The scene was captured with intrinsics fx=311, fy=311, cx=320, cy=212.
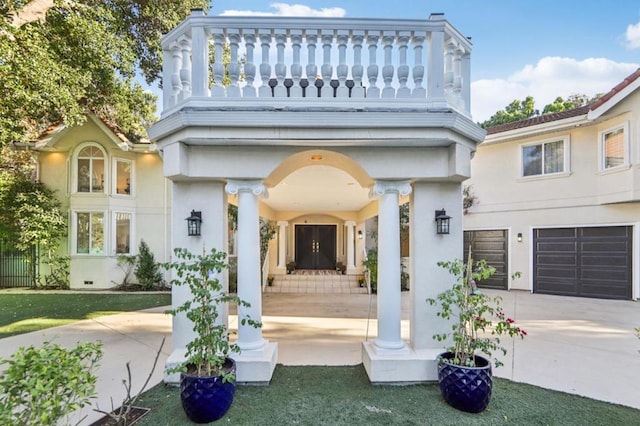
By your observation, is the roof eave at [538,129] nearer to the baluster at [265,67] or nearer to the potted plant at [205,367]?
the baluster at [265,67]

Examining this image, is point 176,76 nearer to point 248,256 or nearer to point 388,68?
point 248,256

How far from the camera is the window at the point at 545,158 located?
10.8 meters

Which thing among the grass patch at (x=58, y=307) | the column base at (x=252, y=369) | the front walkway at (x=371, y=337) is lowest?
the grass patch at (x=58, y=307)

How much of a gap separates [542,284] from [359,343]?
891 cm

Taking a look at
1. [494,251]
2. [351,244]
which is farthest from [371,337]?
[494,251]

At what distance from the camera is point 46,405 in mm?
2045

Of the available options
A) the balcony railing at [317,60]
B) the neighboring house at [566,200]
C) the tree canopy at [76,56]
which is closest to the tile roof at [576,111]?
the neighboring house at [566,200]

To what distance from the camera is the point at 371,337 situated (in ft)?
19.8

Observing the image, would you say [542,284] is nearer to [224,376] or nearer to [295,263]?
[295,263]

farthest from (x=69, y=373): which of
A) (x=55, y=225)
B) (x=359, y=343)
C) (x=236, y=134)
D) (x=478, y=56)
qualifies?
Answer: (x=55, y=225)

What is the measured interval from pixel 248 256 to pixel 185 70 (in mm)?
2592

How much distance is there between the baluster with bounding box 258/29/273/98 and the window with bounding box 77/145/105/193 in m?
11.4

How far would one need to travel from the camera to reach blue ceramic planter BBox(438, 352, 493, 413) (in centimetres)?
338

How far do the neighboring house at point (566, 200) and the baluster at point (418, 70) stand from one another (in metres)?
9.29
